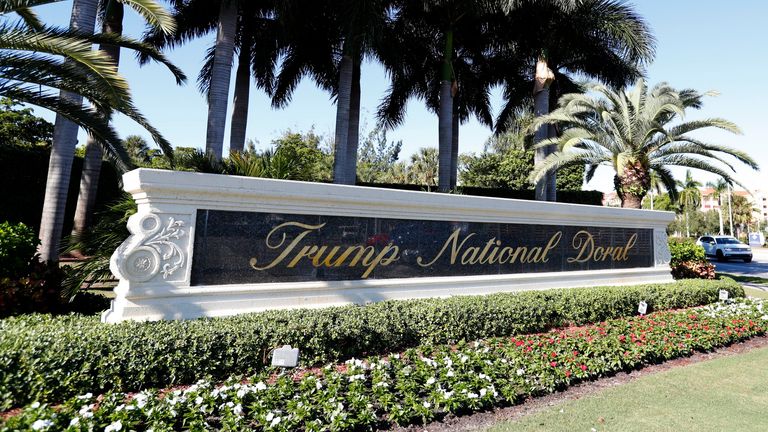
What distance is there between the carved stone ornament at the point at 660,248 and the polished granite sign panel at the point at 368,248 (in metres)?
2.25

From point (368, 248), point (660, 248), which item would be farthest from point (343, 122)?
point (660, 248)

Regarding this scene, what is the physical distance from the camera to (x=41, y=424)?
2791 millimetres

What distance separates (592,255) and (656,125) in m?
4.86

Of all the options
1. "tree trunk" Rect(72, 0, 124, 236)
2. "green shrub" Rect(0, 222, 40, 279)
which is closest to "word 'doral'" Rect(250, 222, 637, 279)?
"green shrub" Rect(0, 222, 40, 279)

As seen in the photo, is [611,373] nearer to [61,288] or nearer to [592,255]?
[592,255]

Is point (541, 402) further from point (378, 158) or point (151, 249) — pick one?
point (378, 158)

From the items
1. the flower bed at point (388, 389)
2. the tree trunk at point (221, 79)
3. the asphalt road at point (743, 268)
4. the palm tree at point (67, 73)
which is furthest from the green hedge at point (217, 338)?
the asphalt road at point (743, 268)

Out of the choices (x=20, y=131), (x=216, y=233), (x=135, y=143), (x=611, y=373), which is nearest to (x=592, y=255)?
(x=611, y=373)

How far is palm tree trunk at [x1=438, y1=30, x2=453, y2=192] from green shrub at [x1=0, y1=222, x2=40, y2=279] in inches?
472

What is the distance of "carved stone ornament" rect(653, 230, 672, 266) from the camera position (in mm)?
10555

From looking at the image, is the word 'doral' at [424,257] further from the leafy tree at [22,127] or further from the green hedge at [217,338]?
the leafy tree at [22,127]

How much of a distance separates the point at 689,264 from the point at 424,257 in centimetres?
1061

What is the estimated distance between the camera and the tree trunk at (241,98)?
15.1m

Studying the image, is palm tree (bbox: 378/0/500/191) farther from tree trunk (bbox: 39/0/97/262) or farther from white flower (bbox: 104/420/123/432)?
white flower (bbox: 104/420/123/432)
